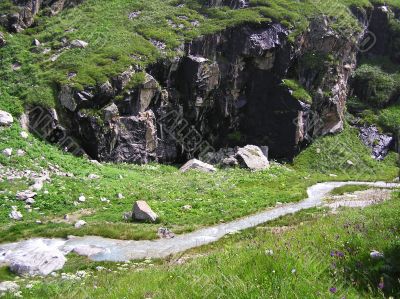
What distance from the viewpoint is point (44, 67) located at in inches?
1727

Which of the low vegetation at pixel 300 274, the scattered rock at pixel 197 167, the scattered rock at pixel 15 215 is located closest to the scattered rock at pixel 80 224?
the scattered rock at pixel 15 215

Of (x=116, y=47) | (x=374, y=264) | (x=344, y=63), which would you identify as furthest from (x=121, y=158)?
(x=344, y=63)

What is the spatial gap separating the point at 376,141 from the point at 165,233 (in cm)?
6305

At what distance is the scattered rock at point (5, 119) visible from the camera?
3334cm

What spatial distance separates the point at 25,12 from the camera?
178 feet

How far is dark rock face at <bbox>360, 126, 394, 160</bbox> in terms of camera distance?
73.3 meters

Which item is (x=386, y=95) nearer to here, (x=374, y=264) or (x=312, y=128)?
(x=312, y=128)

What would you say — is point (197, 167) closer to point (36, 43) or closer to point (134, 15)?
point (36, 43)

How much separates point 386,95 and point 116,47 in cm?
5754

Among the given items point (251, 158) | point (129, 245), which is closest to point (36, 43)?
point (251, 158)

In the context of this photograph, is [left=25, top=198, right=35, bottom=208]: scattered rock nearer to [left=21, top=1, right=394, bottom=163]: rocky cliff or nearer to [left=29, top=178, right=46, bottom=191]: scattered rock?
[left=29, top=178, right=46, bottom=191]: scattered rock

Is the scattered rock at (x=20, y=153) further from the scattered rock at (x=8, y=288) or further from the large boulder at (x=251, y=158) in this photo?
the large boulder at (x=251, y=158)

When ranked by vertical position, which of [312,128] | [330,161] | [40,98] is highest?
[40,98]

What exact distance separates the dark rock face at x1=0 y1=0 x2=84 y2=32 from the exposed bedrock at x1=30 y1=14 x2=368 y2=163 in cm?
1814
